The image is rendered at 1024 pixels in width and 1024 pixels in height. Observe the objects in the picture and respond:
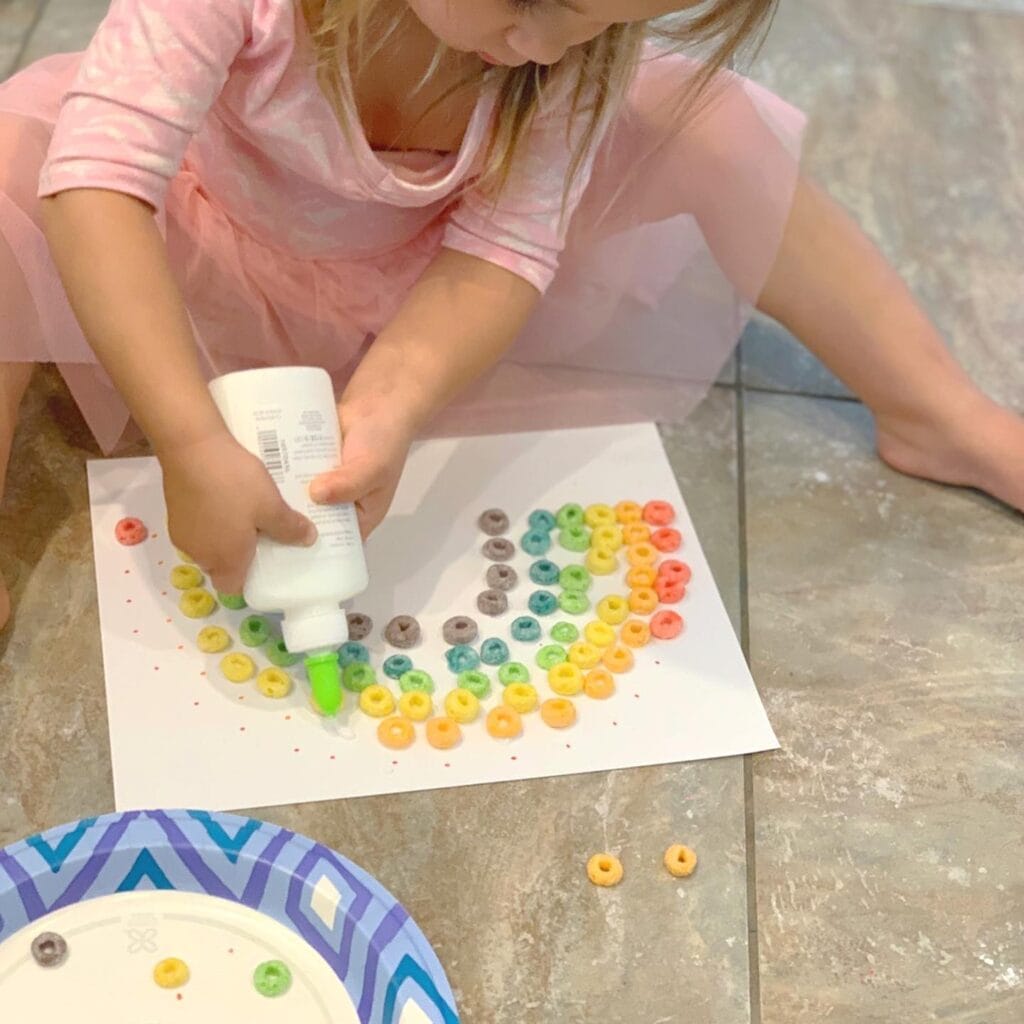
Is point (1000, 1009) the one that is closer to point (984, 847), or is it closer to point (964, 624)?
point (984, 847)

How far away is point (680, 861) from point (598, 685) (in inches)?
4.2

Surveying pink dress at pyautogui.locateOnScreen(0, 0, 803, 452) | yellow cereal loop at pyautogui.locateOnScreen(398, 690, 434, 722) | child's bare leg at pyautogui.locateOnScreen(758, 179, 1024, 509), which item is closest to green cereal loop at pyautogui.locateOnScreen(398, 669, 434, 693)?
yellow cereal loop at pyautogui.locateOnScreen(398, 690, 434, 722)

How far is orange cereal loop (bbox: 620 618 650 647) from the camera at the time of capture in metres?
0.71

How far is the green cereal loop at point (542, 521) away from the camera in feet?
2.53

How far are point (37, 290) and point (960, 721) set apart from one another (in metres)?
0.57

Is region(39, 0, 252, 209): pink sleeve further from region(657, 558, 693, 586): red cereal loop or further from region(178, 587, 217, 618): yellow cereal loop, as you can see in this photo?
region(657, 558, 693, 586): red cereal loop

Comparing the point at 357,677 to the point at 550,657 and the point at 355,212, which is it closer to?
the point at 550,657

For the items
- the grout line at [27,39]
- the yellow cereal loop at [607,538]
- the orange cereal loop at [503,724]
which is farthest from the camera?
the grout line at [27,39]

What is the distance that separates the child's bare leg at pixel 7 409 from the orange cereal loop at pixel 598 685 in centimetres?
32

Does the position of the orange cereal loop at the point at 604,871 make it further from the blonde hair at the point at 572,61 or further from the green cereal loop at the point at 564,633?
the blonde hair at the point at 572,61

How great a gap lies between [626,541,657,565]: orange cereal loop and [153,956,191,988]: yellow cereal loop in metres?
0.35

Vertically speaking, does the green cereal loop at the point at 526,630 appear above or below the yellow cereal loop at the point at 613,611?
below

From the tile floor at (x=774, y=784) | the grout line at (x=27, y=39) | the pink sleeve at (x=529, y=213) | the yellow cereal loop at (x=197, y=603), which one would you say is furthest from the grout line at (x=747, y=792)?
the grout line at (x=27, y=39)

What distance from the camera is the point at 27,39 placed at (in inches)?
42.8
